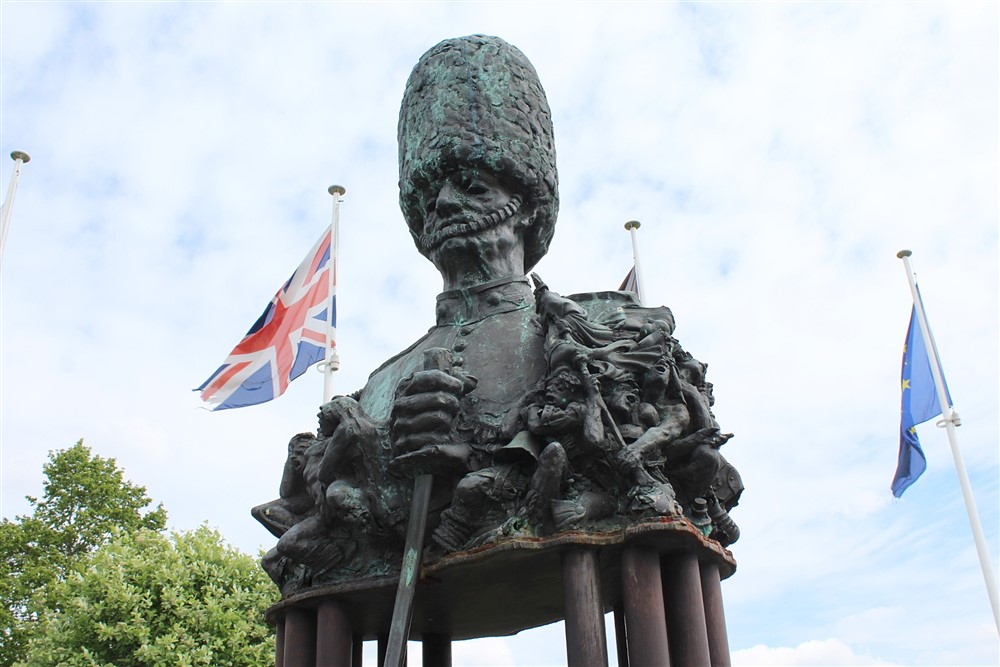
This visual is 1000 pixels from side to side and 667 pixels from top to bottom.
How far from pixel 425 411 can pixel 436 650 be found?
200 cm

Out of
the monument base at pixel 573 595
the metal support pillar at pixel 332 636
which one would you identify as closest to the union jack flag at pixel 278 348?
the monument base at pixel 573 595

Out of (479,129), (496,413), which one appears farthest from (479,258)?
(496,413)

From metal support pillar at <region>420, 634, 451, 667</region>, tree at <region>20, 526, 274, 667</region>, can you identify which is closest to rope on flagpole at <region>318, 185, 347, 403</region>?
tree at <region>20, 526, 274, 667</region>

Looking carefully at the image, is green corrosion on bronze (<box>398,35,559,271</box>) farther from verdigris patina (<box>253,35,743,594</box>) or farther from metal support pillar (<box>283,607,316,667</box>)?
metal support pillar (<box>283,607,316,667</box>)

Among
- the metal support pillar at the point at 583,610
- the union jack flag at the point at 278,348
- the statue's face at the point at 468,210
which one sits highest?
the union jack flag at the point at 278,348

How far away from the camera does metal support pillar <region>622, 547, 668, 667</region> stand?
4.43m

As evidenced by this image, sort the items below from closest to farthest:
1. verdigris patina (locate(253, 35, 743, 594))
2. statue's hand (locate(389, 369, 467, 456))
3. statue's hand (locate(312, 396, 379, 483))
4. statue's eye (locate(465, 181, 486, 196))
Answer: verdigris patina (locate(253, 35, 743, 594)), statue's hand (locate(389, 369, 467, 456)), statue's hand (locate(312, 396, 379, 483)), statue's eye (locate(465, 181, 486, 196))

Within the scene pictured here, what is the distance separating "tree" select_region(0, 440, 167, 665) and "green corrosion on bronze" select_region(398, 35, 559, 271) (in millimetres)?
15181

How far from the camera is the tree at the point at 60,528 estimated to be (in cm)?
1888

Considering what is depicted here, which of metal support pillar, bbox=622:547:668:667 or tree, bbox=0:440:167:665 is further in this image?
tree, bbox=0:440:167:665

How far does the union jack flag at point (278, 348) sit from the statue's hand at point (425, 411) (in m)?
7.98

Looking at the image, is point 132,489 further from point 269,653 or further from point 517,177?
point 517,177

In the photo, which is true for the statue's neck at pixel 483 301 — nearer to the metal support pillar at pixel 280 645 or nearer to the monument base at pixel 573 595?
the monument base at pixel 573 595

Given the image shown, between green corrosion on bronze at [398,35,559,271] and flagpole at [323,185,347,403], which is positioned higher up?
flagpole at [323,185,347,403]
